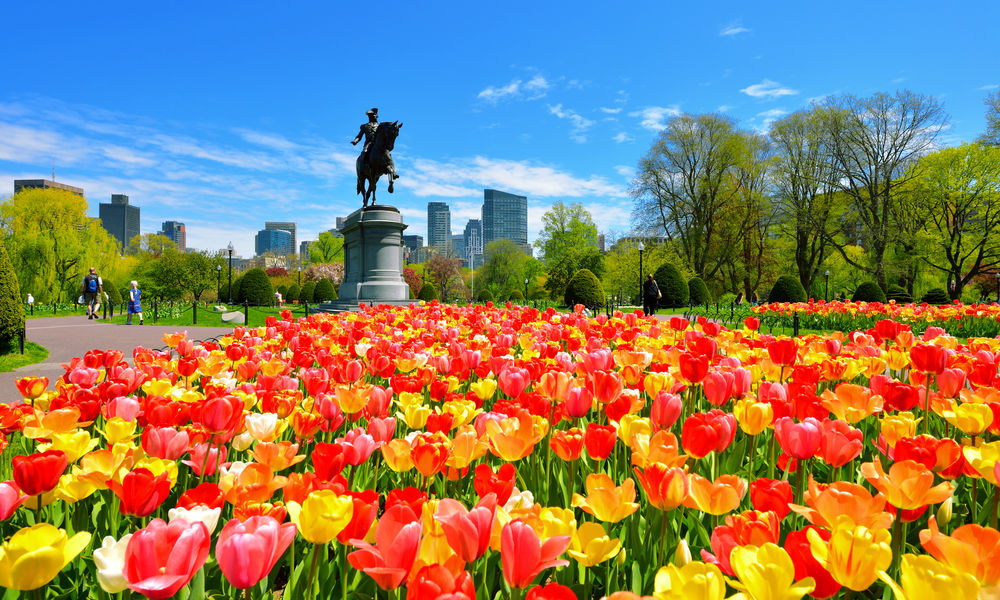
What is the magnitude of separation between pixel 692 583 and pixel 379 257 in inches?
772

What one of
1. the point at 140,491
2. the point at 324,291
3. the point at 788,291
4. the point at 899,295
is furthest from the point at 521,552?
the point at 324,291

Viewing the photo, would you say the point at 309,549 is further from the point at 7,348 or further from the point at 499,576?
the point at 7,348

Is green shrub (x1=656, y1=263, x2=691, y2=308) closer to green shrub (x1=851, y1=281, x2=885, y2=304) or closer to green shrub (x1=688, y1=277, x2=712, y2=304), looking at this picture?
green shrub (x1=688, y1=277, x2=712, y2=304)

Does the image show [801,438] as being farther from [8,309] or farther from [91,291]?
[91,291]

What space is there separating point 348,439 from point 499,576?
0.55 meters

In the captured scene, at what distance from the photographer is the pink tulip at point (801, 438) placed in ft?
4.67

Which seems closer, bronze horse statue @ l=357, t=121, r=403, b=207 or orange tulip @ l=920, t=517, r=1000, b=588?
orange tulip @ l=920, t=517, r=1000, b=588

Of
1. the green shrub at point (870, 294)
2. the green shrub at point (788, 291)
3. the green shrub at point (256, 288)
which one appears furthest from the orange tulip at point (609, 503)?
the green shrub at point (256, 288)

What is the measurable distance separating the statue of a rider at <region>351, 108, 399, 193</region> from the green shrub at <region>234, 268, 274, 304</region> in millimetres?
15977

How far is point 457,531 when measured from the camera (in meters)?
0.93

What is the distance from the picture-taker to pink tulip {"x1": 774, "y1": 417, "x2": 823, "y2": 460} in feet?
4.67

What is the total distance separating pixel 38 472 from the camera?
49.1 inches

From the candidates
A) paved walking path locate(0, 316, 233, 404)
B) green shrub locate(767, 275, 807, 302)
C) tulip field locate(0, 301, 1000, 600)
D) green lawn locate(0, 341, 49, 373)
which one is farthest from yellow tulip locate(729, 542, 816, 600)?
green shrub locate(767, 275, 807, 302)

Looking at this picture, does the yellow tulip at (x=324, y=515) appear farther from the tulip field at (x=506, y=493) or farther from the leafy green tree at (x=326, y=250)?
the leafy green tree at (x=326, y=250)
